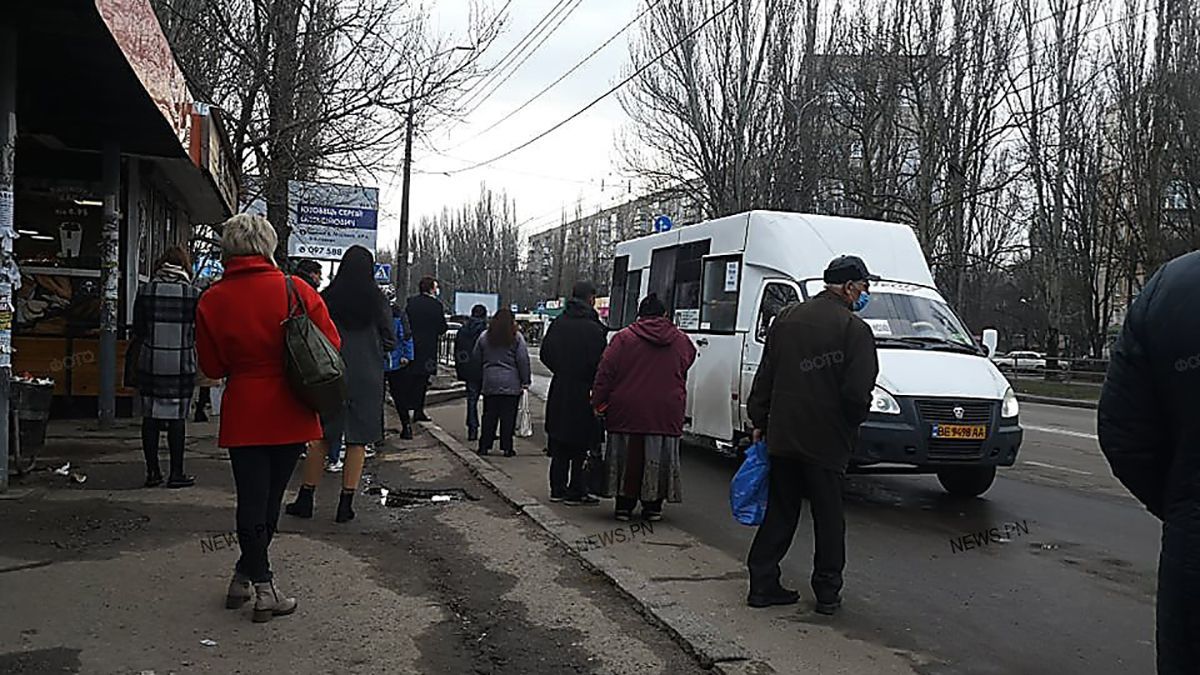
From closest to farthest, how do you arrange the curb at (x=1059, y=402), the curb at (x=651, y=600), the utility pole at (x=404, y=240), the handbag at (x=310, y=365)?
the curb at (x=651, y=600), the handbag at (x=310, y=365), the utility pole at (x=404, y=240), the curb at (x=1059, y=402)

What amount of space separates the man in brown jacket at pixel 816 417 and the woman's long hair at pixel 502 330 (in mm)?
6438

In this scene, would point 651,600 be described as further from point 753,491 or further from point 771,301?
point 771,301

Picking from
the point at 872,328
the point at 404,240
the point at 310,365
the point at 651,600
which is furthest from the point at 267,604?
the point at 404,240

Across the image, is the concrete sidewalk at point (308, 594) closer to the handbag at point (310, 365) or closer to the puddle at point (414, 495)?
the puddle at point (414, 495)

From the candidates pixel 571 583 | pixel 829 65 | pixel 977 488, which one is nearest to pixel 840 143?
pixel 829 65

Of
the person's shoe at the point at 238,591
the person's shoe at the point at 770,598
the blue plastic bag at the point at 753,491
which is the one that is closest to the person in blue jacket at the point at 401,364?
the blue plastic bag at the point at 753,491

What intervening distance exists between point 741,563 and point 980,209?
37.8 m

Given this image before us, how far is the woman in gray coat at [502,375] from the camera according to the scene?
12.6 m

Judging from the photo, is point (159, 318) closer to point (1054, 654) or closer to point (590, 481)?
point (590, 481)

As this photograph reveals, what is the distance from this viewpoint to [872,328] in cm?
1073

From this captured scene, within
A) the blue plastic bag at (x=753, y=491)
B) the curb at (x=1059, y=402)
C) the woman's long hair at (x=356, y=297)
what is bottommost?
the curb at (x=1059, y=402)

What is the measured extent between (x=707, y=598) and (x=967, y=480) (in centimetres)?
519

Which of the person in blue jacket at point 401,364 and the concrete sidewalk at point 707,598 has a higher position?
the person in blue jacket at point 401,364

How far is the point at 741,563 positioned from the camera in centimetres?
773
